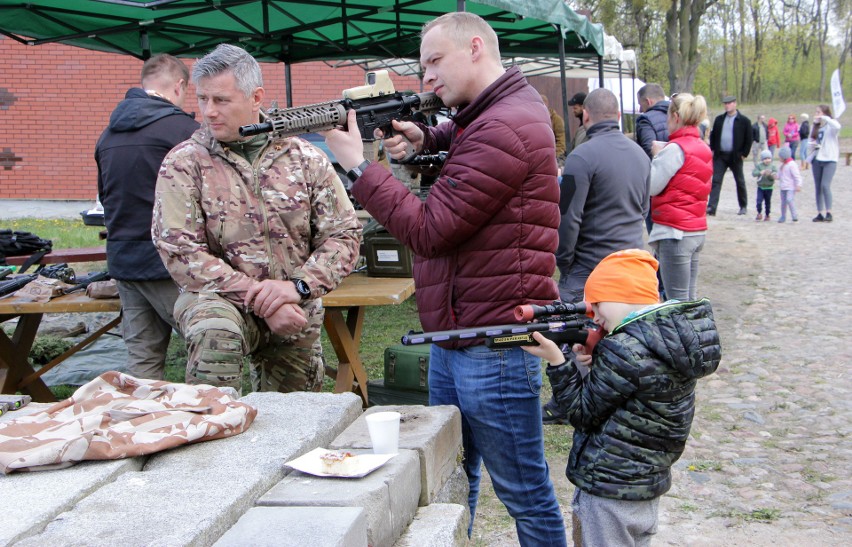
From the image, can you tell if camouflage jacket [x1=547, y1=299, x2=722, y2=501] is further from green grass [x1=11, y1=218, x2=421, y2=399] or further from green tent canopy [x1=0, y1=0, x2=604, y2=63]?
green tent canopy [x1=0, y1=0, x2=604, y2=63]

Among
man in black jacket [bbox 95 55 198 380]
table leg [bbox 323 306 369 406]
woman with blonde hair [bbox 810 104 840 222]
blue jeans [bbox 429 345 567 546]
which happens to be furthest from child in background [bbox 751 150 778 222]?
blue jeans [bbox 429 345 567 546]

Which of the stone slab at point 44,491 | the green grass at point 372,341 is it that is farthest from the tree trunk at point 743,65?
the stone slab at point 44,491

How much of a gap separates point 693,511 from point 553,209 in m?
2.12

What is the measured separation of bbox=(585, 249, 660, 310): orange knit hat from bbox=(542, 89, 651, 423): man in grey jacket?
1919 mm

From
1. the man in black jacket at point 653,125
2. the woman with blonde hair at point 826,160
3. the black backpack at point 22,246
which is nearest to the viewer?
the black backpack at point 22,246

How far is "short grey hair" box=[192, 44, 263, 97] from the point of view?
3236 mm

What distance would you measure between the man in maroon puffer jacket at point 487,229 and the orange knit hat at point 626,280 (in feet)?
0.53

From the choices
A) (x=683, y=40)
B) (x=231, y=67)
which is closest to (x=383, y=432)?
(x=231, y=67)

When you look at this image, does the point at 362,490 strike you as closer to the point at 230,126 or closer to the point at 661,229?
the point at 230,126

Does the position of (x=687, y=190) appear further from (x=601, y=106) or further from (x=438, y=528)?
(x=438, y=528)

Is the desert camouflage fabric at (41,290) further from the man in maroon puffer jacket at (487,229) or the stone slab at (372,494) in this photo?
the stone slab at (372,494)

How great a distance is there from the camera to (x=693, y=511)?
403cm

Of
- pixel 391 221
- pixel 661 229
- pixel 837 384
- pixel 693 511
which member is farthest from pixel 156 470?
pixel 837 384

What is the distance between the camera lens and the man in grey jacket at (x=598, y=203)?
4.68 meters
